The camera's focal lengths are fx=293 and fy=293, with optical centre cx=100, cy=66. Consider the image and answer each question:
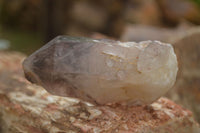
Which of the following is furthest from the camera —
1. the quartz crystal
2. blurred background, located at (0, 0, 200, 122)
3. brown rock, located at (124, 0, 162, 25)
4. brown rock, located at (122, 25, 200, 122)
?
brown rock, located at (124, 0, 162, 25)

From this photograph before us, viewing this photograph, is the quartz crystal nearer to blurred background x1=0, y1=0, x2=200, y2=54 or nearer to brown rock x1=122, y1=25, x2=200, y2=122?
brown rock x1=122, y1=25, x2=200, y2=122

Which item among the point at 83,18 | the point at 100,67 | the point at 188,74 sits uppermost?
the point at 100,67

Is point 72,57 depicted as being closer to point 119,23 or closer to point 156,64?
point 156,64

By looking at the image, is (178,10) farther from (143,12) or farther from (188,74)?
(188,74)

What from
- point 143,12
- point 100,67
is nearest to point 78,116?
point 100,67

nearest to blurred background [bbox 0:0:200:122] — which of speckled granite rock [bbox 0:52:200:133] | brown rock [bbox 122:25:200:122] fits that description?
brown rock [bbox 122:25:200:122]

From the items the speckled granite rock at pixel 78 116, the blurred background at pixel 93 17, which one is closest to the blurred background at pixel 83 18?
the blurred background at pixel 93 17

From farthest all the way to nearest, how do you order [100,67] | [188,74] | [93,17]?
[93,17]
[188,74]
[100,67]
